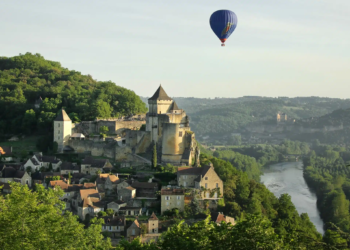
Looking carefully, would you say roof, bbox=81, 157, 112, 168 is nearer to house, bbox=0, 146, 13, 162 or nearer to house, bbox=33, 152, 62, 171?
house, bbox=33, 152, 62, 171

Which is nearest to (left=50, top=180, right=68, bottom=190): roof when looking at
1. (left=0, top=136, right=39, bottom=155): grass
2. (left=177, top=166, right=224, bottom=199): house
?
(left=177, top=166, right=224, bottom=199): house

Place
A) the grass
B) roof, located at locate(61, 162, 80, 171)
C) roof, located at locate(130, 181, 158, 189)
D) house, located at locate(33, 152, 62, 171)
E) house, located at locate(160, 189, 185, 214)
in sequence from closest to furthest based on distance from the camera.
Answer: house, located at locate(160, 189, 185, 214) → roof, located at locate(130, 181, 158, 189) → roof, located at locate(61, 162, 80, 171) → house, located at locate(33, 152, 62, 171) → the grass

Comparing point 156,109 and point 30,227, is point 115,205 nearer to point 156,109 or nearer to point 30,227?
point 156,109

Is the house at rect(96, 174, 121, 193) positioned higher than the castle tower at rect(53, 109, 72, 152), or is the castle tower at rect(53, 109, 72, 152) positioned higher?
the castle tower at rect(53, 109, 72, 152)

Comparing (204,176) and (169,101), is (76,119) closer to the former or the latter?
(169,101)

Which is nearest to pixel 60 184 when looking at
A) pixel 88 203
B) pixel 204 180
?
pixel 88 203

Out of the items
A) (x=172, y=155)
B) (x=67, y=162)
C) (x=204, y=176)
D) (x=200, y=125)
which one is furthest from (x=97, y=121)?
(x=200, y=125)

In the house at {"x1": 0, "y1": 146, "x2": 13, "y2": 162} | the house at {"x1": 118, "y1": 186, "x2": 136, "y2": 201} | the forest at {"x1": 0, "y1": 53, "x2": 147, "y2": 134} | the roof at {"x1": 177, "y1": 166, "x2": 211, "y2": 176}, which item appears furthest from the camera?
the forest at {"x1": 0, "y1": 53, "x2": 147, "y2": 134}

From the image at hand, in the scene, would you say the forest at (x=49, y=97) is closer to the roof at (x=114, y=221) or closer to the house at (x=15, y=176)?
the house at (x=15, y=176)
